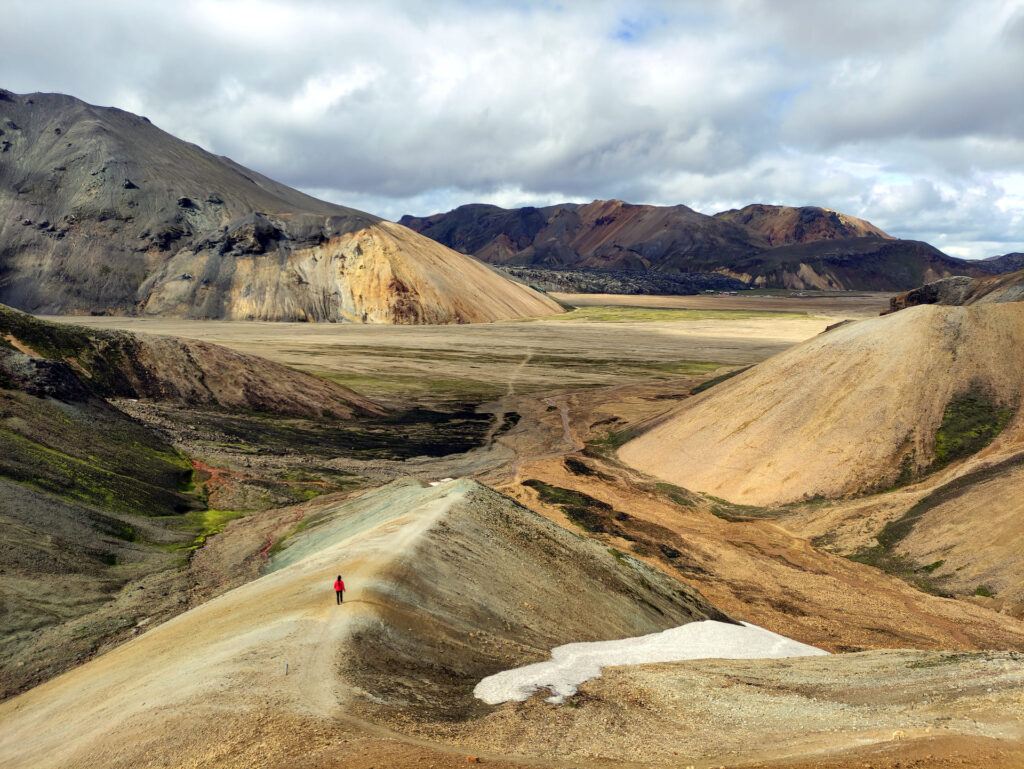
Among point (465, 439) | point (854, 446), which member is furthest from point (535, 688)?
point (465, 439)

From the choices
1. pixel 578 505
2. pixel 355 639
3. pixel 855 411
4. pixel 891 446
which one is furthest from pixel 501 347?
pixel 355 639

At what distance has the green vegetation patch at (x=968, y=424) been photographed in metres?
25.4

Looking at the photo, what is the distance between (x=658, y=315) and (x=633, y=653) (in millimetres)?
117964

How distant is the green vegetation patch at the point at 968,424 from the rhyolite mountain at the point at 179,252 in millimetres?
80640

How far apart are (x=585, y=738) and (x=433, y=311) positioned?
95.8 metres

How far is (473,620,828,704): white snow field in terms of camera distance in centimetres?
1100

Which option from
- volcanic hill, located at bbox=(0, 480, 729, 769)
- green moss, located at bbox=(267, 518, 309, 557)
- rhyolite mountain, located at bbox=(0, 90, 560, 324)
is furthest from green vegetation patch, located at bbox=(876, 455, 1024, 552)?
rhyolite mountain, located at bbox=(0, 90, 560, 324)

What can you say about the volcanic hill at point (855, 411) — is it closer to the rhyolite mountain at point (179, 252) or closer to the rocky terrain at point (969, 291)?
the rocky terrain at point (969, 291)

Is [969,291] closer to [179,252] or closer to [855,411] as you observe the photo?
[855,411]

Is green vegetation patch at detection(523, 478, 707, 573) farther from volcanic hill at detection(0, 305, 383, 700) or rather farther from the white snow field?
volcanic hill at detection(0, 305, 383, 700)

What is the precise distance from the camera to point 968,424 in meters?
26.3

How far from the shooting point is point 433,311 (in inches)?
4058

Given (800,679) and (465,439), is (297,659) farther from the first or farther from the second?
(465,439)

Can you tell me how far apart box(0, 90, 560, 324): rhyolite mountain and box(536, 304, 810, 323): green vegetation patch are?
11.4m
